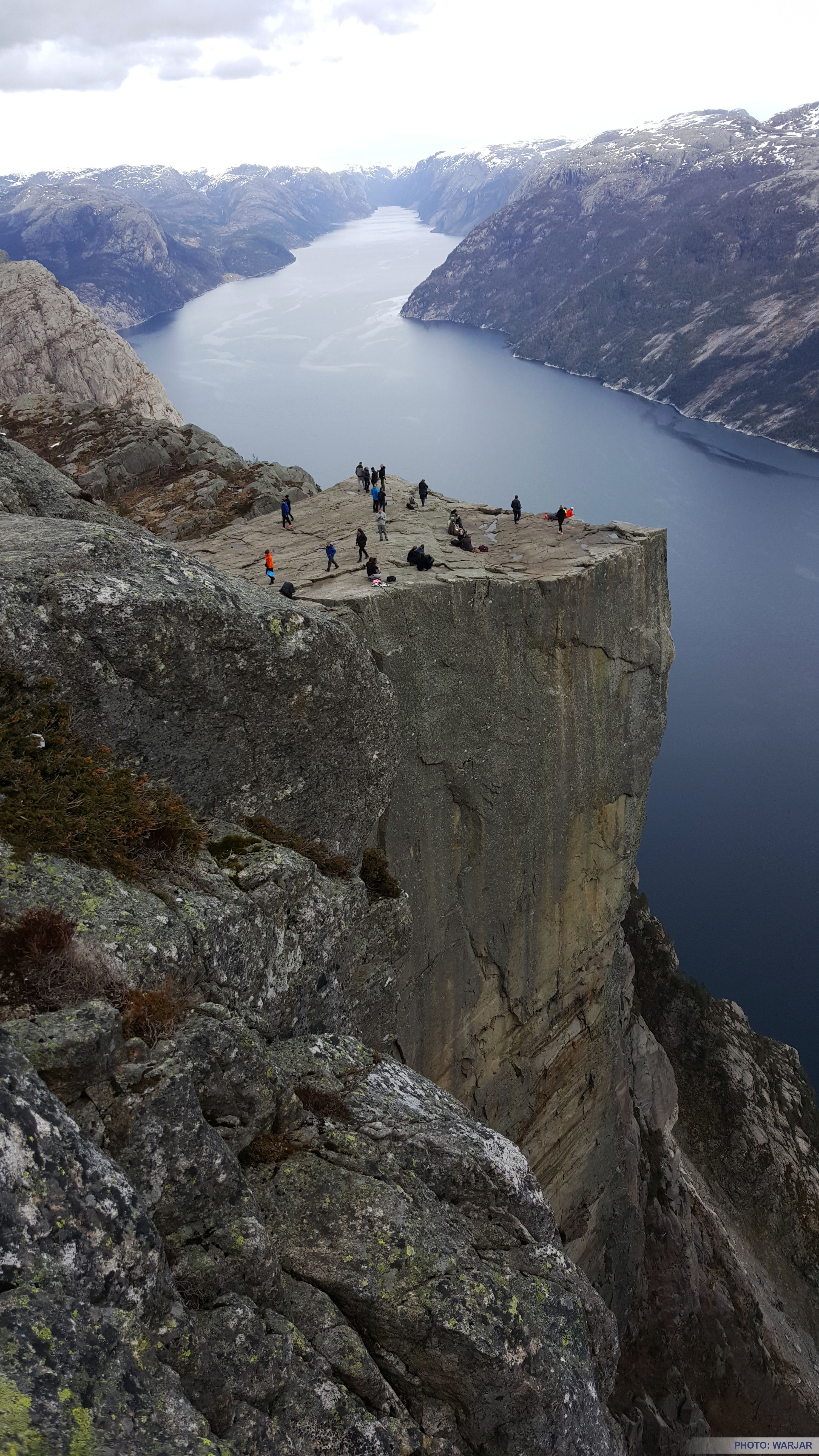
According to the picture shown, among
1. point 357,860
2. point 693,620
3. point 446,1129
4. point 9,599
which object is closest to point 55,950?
point 9,599

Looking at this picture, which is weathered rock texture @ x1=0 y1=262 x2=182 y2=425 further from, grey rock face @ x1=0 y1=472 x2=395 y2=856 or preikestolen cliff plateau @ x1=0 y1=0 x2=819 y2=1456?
grey rock face @ x1=0 y1=472 x2=395 y2=856

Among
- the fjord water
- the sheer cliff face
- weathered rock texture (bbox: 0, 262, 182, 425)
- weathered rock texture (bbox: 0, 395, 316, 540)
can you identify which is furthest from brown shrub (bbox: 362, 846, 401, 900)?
weathered rock texture (bbox: 0, 262, 182, 425)

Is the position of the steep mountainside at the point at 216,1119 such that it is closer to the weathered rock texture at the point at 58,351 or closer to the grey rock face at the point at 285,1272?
the grey rock face at the point at 285,1272

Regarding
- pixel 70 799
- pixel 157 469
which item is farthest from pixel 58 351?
pixel 70 799

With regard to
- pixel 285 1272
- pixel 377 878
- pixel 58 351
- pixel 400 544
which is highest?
pixel 58 351

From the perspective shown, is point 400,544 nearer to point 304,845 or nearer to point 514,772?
point 514,772

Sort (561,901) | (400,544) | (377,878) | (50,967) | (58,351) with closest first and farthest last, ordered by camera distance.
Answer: (50,967), (377,878), (400,544), (561,901), (58,351)

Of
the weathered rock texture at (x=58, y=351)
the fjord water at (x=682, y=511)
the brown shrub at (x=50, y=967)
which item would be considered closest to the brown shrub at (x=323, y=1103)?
the brown shrub at (x=50, y=967)
